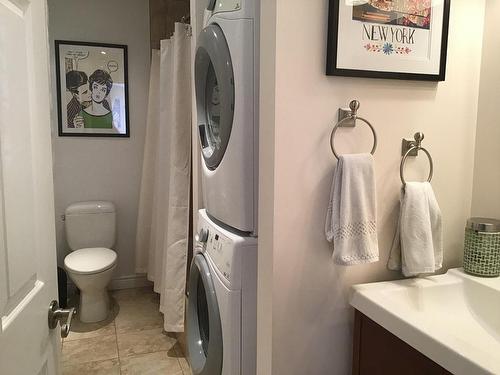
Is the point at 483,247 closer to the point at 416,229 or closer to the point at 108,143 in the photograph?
the point at 416,229

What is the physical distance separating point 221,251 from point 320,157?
564 millimetres

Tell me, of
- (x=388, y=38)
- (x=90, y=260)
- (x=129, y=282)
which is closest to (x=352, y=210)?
(x=388, y=38)

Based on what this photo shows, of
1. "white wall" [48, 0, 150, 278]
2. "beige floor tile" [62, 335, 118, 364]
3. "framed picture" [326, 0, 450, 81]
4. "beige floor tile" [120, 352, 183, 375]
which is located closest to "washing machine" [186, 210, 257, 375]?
"framed picture" [326, 0, 450, 81]

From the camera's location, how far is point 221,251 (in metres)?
1.38

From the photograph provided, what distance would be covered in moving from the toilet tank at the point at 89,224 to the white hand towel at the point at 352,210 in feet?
7.74

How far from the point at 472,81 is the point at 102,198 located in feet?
9.06

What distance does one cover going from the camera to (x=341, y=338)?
110 cm

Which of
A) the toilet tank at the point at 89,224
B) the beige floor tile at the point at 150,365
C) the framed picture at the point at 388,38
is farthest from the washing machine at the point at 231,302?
the toilet tank at the point at 89,224

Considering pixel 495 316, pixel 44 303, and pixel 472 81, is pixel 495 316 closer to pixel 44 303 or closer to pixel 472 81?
pixel 472 81

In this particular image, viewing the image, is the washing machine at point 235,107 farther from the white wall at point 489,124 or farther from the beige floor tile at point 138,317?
the beige floor tile at point 138,317

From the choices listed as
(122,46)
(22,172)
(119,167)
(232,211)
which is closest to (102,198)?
(119,167)

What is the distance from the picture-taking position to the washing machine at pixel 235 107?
1.21m

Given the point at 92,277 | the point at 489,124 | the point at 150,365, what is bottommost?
the point at 150,365

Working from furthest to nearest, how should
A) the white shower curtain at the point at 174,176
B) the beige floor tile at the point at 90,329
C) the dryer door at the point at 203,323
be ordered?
the beige floor tile at the point at 90,329, the white shower curtain at the point at 174,176, the dryer door at the point at 203,323
